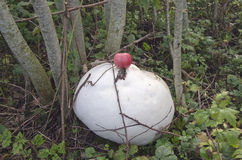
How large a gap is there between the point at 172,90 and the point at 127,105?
1010 mm

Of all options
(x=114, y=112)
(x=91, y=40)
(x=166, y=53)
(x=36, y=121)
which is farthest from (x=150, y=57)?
(x=36, y=121)

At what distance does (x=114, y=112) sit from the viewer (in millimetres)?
2092

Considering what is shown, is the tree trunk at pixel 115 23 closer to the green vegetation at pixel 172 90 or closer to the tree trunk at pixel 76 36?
the green vegetation at pixel 172 90

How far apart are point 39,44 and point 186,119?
2.33m

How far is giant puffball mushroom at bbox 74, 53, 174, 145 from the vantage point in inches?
82.7

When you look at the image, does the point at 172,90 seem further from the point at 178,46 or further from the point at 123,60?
the point at 123,60

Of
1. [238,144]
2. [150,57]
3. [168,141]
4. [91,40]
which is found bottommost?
[168,141]

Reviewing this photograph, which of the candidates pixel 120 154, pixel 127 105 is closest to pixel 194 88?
pixel 127 105

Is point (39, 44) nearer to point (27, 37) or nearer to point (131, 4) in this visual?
point (27, 37)

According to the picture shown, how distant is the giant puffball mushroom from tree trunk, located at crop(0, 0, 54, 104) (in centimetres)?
57

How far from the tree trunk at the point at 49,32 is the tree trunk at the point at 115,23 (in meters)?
0.69

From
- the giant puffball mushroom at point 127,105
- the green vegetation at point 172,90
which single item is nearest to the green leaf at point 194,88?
the green vegetation at point 172,90

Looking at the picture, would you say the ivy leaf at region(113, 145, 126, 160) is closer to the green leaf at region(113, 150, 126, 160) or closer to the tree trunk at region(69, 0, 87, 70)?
the green leaf at region(113, 150, 126, 160)

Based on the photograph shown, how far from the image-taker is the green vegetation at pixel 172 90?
2.05m
